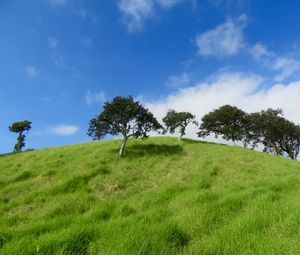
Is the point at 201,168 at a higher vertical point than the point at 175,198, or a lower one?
higher

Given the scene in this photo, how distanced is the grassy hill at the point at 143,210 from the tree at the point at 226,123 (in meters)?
36.5

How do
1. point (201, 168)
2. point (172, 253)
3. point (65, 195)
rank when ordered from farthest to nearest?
point (201, 168) → point (65, 195) → point (172, 253)

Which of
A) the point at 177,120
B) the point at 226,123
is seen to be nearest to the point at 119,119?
the point at 177,120

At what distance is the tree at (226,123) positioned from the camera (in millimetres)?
59250

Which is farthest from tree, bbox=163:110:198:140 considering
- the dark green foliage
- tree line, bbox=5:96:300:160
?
the dark green foliage

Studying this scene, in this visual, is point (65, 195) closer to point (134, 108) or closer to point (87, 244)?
point (87, 244)

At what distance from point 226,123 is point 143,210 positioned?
52504 millimetres

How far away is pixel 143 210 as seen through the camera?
11.4 metres

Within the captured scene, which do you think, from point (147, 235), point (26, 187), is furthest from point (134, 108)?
point (147, 235)

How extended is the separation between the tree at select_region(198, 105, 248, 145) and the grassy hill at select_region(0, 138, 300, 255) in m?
36.5

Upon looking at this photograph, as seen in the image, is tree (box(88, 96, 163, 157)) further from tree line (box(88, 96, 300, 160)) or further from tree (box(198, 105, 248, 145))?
tree (box(198, 105, 248, 145))

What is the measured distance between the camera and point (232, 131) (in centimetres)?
5906

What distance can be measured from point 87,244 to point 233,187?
32.0 feet

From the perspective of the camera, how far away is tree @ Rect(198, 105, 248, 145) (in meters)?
59.2
